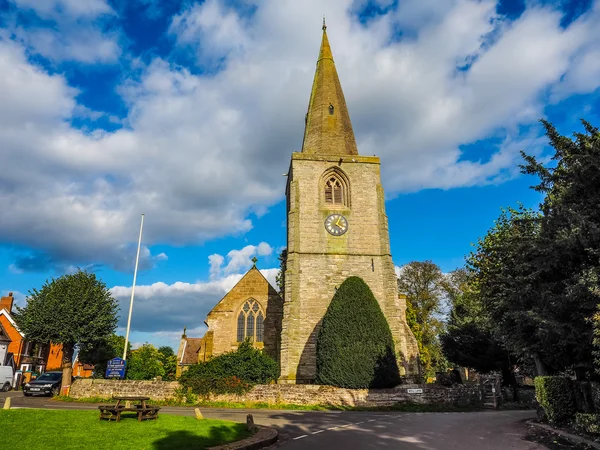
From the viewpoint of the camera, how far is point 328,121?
32.4 metres

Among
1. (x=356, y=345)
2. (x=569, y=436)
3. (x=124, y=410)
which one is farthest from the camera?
(x=356, y=345)

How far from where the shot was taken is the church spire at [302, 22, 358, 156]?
3145 cm

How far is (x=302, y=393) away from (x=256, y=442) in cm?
1168

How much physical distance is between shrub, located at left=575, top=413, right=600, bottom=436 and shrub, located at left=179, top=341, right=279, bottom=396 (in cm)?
1437

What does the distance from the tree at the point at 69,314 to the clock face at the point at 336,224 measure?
1626 centimetres

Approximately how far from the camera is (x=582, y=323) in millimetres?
11414

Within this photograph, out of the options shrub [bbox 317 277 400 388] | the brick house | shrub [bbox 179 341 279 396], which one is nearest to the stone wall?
shrub [bbox 179 341 279 396]

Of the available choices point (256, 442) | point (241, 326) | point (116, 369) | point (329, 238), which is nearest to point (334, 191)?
point (329, 238)

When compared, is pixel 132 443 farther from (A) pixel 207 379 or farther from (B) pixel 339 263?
(B) pixel 339 263

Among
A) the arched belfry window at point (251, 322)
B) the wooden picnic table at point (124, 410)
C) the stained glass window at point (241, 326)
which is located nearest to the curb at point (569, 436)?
the wooden picnic table at point (124, 410)

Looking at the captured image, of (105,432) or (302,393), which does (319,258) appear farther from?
(105,432)

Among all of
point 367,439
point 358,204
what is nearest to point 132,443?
point 367,439

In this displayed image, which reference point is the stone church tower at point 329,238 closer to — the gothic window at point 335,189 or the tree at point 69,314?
the gothic window at point 335,189

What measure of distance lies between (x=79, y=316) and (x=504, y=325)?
25132 mm
